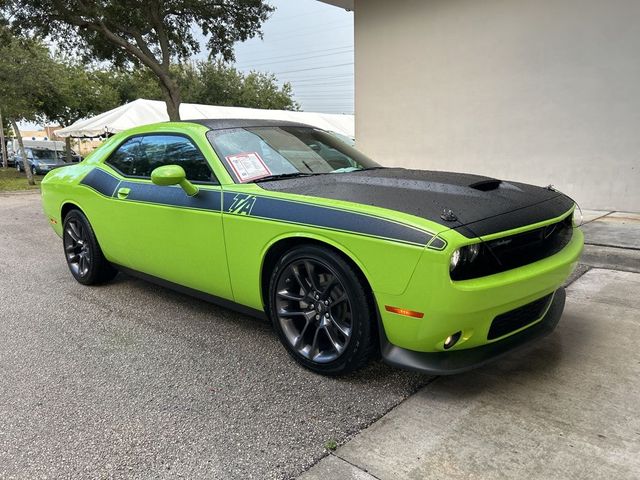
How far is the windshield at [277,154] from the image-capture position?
3.18 meters

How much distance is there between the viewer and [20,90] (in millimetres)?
16641

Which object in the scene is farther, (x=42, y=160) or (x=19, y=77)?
Result: (x=42, y=160)

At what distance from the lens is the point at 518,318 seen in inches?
99.0

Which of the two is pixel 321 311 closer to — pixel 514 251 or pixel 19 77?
pixel 514 251

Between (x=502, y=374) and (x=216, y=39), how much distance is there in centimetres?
1382

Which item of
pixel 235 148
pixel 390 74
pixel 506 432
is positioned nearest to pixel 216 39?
pixel 390 74

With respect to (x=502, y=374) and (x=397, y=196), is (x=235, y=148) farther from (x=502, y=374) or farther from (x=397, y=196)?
(x=502, y=374)

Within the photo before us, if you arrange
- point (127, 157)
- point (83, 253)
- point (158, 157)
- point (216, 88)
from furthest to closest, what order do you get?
point (216, 88) < point (83, 253) < point (127, 157) < point (158, 157)

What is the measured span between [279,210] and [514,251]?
4.16 feet

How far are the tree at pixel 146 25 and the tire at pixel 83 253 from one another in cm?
848

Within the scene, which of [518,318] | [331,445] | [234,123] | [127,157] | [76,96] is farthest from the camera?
[76,96]

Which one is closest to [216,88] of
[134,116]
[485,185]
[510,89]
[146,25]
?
[134,116]

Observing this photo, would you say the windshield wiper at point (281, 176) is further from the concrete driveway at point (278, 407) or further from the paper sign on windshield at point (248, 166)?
the concrete driveway at point (278, 407)

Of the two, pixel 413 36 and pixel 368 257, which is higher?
pixel 413 36
